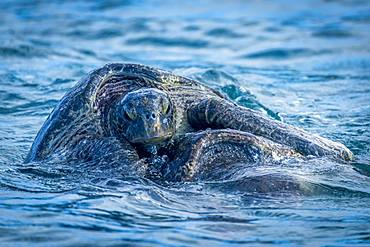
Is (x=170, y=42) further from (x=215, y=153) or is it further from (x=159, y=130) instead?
(x=159, y=130)

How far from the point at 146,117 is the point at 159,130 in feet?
0.47

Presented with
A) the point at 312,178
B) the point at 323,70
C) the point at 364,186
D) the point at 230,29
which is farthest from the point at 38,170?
the point at 230,29

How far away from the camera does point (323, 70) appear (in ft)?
34.5

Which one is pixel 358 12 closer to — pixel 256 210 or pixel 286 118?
pixel 286 118

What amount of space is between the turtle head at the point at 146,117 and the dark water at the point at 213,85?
0.37 metres

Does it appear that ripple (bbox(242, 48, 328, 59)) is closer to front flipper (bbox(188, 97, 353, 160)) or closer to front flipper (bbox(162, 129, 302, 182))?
front flipper (bbox(188, 97, 353, 160))

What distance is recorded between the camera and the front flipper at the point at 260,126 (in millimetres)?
4629

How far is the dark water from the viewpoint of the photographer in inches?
132

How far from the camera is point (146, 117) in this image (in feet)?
13.6

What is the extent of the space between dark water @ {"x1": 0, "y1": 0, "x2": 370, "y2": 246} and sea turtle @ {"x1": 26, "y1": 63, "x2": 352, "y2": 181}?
19cm

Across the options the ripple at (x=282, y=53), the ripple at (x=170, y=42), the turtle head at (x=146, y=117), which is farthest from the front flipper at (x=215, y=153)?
the ripple at (x=170, y=42)

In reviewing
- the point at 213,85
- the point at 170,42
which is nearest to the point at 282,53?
the point at 170,42

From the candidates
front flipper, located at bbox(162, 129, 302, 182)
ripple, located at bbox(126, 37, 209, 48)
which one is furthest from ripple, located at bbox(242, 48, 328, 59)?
front flipper, located at bbox(162, 129, 302, 182)

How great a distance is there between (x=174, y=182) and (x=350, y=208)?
4.32 feet
